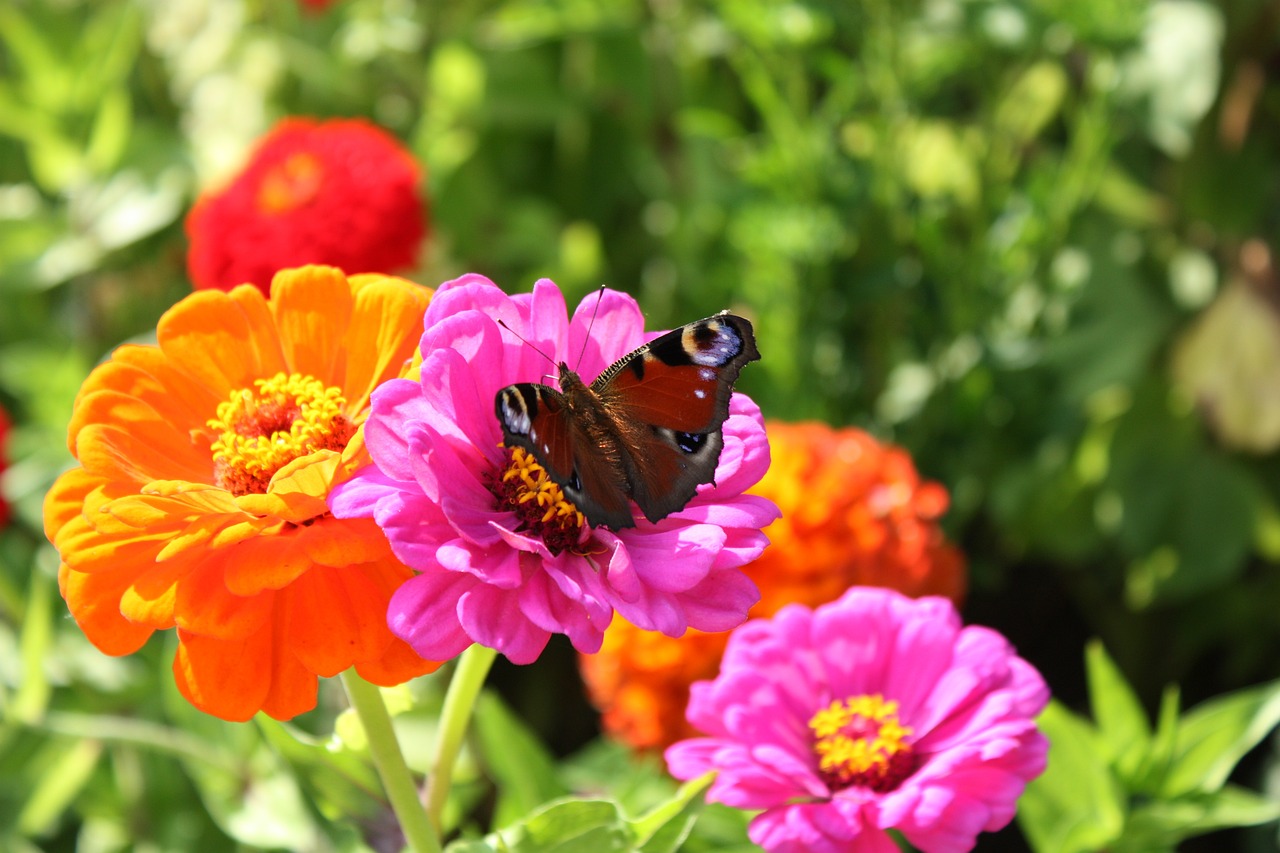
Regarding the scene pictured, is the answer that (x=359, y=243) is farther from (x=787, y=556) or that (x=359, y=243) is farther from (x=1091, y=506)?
(x=1091, y=506)

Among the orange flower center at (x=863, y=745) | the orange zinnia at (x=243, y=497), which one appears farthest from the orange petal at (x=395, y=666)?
the orange flower center at (x=863, y=745)

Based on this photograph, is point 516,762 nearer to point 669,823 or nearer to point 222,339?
point 669,823

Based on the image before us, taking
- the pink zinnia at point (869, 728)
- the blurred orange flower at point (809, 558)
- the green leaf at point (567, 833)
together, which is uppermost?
the pink zinnia at point (869, 728)

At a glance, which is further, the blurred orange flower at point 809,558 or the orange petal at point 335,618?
the blurred orange flower at point 809,558

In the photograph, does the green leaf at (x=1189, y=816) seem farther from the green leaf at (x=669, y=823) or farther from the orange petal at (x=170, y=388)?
the orange petal at (x=170, y=388)

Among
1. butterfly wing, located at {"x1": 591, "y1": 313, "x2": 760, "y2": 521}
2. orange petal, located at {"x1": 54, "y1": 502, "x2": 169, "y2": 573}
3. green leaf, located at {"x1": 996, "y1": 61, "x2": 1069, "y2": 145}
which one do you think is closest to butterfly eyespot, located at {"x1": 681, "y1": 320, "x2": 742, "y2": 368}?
butterfly wing, located at {"x1": 591, "y1": 313, "x2": 760, "y2": 521}

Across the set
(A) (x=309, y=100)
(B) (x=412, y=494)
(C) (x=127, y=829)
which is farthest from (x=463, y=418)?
(A) (x=309, y=100)
